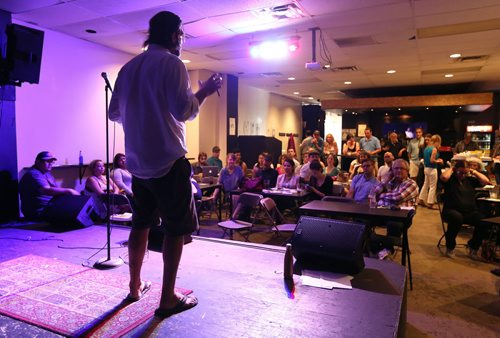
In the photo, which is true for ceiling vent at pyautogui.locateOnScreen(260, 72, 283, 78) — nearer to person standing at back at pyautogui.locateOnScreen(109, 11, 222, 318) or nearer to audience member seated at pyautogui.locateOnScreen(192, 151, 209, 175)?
audience member seated at pyautogui.locateOnScreen(192, 151, 209, 175)

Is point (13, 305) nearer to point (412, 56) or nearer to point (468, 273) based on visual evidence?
point (468, 273)

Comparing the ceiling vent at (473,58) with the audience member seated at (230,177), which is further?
the ceiling vent at (473,58)

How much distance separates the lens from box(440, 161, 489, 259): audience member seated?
15.4 feet

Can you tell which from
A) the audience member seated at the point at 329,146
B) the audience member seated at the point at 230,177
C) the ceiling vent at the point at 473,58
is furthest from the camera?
the audience member seated at the point at 329,146

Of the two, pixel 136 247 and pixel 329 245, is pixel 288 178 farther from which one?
pixel 136 247

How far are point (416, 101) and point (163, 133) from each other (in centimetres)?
1049

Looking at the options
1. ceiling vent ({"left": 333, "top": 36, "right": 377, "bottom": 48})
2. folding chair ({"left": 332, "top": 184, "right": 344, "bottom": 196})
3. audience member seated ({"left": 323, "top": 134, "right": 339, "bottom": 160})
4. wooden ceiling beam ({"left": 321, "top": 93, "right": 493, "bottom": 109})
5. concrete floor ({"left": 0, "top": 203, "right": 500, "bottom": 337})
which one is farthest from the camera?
wooden ceiling beam ({"left": 321, "top": 93, "right": 493, "bottom": 109})

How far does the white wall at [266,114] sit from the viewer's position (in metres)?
11.3

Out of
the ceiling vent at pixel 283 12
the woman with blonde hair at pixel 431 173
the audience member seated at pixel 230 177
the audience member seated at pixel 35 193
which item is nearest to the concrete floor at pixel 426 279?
the audience member seated at pixel 35 193

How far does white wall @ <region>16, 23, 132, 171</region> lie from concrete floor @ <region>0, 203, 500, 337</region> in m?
1.89

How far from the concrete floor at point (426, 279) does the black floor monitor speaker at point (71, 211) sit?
131 millimetres

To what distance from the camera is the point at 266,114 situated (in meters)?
12.9

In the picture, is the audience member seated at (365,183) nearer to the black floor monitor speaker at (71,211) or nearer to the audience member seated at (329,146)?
the black floor monitor speaker at (71,211)

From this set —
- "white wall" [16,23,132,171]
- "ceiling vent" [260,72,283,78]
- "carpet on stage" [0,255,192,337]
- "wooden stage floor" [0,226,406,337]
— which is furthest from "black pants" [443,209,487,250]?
"ceiling vent" [260,72,283,78]
